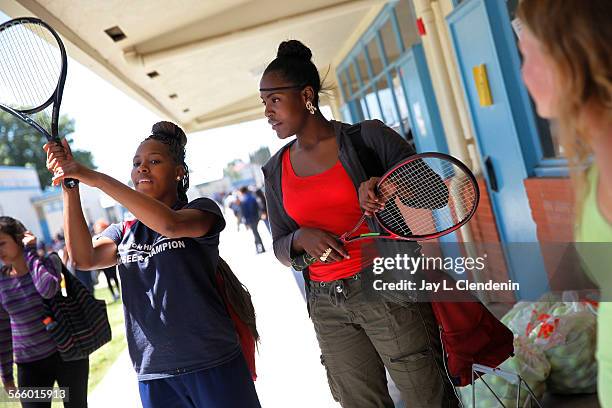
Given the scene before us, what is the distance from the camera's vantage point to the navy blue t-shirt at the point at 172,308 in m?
2.31

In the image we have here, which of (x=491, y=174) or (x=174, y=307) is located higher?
(x=174, y=307)

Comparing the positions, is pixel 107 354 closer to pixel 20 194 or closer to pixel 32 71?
pixel 32 71

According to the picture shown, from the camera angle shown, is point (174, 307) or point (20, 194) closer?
point (174, 307)

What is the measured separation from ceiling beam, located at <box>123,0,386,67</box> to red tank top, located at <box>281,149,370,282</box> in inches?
187

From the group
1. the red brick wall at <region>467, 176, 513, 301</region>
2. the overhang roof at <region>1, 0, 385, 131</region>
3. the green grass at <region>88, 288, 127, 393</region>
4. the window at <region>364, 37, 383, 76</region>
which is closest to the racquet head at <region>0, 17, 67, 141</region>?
the overhang roof at <region>1, 0, 385, 131</region>

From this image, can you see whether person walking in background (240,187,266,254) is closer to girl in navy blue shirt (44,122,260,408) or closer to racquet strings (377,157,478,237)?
girl in navy blue shirt (44,122,260,408)

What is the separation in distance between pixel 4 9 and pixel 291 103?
2894 millimetres

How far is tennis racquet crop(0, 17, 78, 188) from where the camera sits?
240cm

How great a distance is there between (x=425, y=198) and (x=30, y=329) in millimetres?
2647

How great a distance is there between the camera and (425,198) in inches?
87.0

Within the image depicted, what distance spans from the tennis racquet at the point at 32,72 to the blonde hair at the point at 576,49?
183cm

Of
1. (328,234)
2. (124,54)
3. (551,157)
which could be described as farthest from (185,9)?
(328,234)

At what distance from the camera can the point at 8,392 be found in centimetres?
375

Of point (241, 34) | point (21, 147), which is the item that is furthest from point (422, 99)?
point (21, 147)
